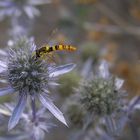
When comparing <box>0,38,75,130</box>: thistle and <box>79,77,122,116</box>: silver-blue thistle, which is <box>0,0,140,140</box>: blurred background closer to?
<box>79,77,122,116</box>: silver-blue thistle

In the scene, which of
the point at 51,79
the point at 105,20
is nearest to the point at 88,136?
the point at 51,79

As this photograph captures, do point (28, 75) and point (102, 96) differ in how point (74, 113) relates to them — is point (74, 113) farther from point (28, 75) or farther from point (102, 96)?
point (28, 75)

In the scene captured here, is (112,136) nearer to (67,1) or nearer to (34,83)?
(34,83)

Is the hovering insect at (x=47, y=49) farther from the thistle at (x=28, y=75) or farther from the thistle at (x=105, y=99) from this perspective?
the thistle at (x=105, y=99)

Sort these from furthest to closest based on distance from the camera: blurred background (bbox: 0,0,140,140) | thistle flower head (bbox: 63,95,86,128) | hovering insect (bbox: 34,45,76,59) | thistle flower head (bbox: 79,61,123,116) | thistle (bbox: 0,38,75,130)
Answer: blurred background (bbox: 0,0,140,140) < thistle flower head (bbox: 63,95,86,128) < thistle flower head (bbox: 79,61,123,116) < thistle (bbox: 0,38,75,130) < hovering insect (bbox: 34,45,76,59)

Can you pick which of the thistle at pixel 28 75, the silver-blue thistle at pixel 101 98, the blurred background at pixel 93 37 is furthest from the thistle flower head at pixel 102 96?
the blurred background at pixel 93 37

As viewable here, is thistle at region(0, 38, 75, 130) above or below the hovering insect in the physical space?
below

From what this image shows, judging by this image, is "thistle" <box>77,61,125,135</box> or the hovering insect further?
"thistle" <box>77,61,125,135</box>

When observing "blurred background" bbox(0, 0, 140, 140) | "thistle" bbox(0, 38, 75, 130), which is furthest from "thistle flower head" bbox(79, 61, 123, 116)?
"blurred background" bbox(0, 0, 140, 140)

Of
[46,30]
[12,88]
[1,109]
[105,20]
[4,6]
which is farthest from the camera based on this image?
[46,30]
